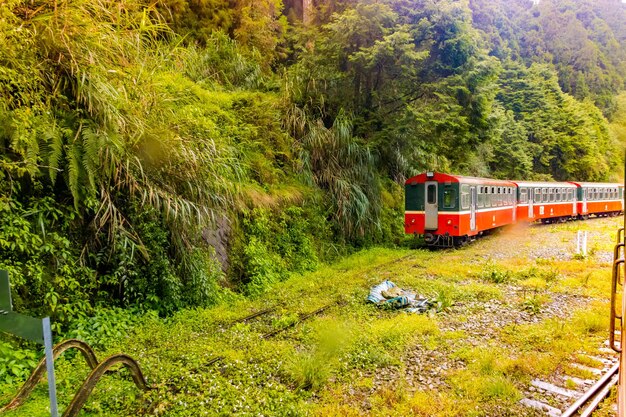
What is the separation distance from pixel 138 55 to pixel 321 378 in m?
5.12

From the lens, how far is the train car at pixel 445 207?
1260cm

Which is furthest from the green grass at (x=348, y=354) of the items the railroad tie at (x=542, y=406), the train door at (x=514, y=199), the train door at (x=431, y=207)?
the train door at (x=514, y=199)

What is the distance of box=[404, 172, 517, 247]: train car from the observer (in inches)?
496

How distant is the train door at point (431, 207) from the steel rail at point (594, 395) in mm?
8192

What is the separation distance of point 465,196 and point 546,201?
360 inches

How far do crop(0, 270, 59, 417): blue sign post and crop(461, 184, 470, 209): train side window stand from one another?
11953 millimetres

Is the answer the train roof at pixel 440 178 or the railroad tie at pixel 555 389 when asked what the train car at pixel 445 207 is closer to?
the train roof at pixel 440 178

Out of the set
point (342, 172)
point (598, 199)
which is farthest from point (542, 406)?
point (598, 199)

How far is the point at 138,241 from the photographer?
5.88 m

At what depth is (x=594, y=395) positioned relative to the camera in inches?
172

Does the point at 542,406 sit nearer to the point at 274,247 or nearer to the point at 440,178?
the point at 274,247

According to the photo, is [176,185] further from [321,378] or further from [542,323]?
[542,323]

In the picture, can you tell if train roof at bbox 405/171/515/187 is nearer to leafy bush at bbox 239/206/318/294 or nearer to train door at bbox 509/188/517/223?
train door at bbox 509/188/517/223

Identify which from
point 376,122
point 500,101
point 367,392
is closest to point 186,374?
point 367,392
